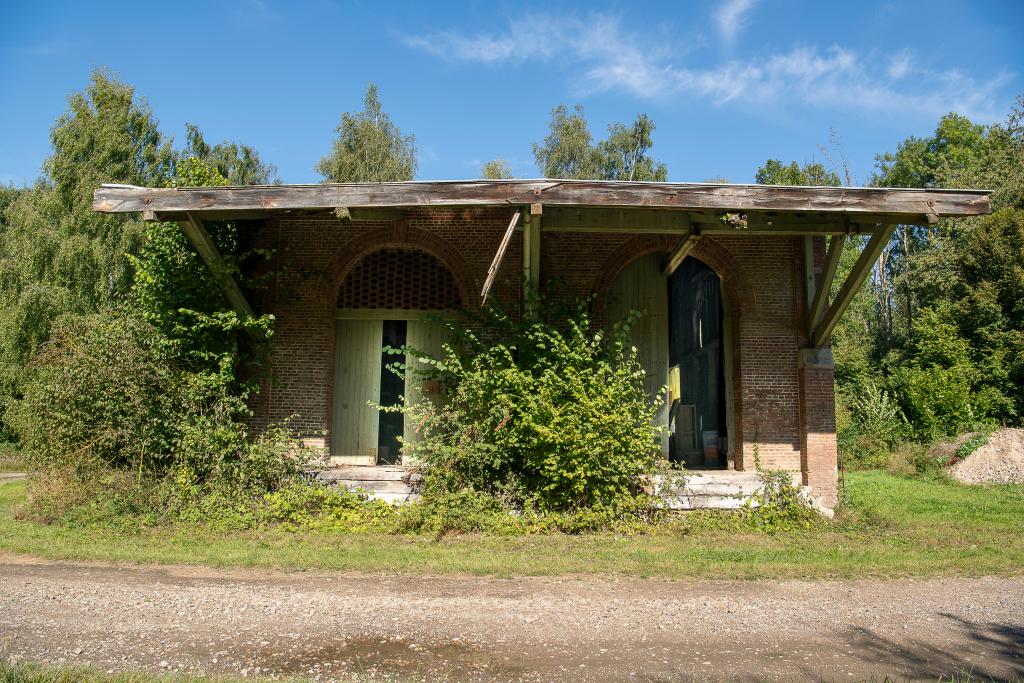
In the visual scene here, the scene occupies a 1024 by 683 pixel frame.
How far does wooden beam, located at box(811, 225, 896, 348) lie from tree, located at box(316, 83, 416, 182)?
83.9ft

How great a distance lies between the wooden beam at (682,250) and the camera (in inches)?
408

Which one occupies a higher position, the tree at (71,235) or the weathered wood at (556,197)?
the tree at (71,235)

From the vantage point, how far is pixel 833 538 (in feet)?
31.1

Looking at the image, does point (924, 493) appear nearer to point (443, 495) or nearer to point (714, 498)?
point (714, 498)

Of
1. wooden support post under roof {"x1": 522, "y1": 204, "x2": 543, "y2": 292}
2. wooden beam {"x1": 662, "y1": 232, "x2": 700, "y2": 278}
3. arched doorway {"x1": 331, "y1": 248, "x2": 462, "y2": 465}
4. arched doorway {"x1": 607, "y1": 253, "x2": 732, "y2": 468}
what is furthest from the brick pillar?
arched doorway {"x1": 331, "y1": 248, "x2": 462, "y2": 465}

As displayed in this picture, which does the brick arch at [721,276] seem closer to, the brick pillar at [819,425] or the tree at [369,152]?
the brick pillar at [819,425]

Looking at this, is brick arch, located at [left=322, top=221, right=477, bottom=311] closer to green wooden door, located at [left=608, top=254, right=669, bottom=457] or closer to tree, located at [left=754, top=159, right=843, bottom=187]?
green wooden door, located at [left=608, top=254, right=669, bottom=457]

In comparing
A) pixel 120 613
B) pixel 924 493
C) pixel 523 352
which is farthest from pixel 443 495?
pixel 924 493

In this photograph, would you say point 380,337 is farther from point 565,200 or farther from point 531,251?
point 565,200

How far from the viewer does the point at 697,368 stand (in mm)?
14961

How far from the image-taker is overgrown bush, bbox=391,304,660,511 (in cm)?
971

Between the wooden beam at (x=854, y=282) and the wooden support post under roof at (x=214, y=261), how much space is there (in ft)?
27.8

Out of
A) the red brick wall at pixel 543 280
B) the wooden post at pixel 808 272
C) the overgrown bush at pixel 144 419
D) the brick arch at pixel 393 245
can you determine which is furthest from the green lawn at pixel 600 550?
the brick arch at pixel 393 245

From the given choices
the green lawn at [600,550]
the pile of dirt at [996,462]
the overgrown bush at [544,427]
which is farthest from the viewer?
the pile of dirt at [996,462]
